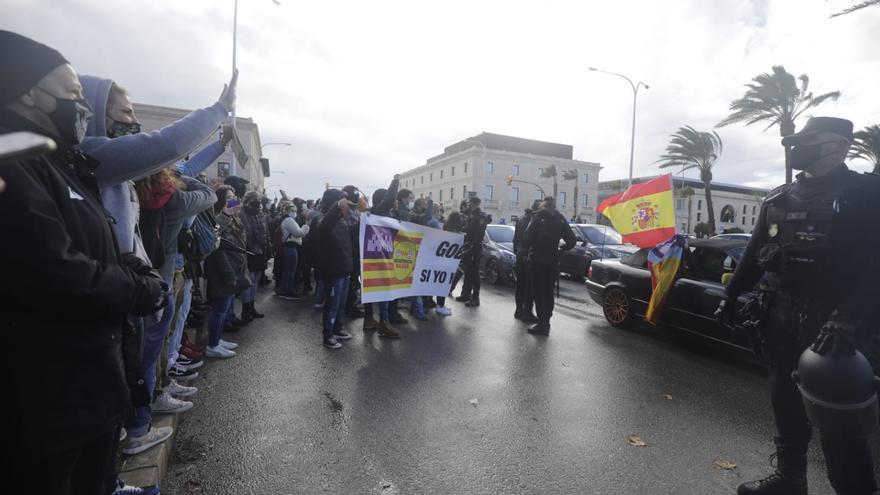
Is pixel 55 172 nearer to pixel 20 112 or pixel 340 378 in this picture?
pixel 20 112

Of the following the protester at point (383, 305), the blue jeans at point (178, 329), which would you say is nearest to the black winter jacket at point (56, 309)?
the blue jeans at point (178, 329)

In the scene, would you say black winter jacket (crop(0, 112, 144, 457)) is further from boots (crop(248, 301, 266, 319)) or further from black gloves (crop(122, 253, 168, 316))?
boots (crop(248, 301, 266, 319))

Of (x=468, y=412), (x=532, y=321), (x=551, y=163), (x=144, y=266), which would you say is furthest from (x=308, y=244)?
(x=551, y=163)

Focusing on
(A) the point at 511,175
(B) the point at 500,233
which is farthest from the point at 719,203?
(B) the point at 500,233

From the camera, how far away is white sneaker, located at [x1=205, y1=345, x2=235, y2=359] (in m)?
4.80

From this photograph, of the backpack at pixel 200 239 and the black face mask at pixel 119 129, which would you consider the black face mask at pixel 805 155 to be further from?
the backpack at pixel 200 239

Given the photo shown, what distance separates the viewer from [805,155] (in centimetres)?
257

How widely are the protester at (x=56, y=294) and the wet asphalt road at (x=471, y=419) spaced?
1.46 meters

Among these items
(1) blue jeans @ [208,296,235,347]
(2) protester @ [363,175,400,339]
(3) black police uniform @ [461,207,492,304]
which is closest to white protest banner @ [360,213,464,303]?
(2) protester @ [363,175,400,339]

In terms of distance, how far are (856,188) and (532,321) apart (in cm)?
499

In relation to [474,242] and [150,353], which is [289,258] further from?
[150,353]

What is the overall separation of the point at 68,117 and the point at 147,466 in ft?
6.62

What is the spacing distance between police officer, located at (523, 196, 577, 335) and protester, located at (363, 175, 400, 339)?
2.04m

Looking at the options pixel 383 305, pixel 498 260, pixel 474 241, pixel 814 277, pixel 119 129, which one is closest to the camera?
pixel 119 129
